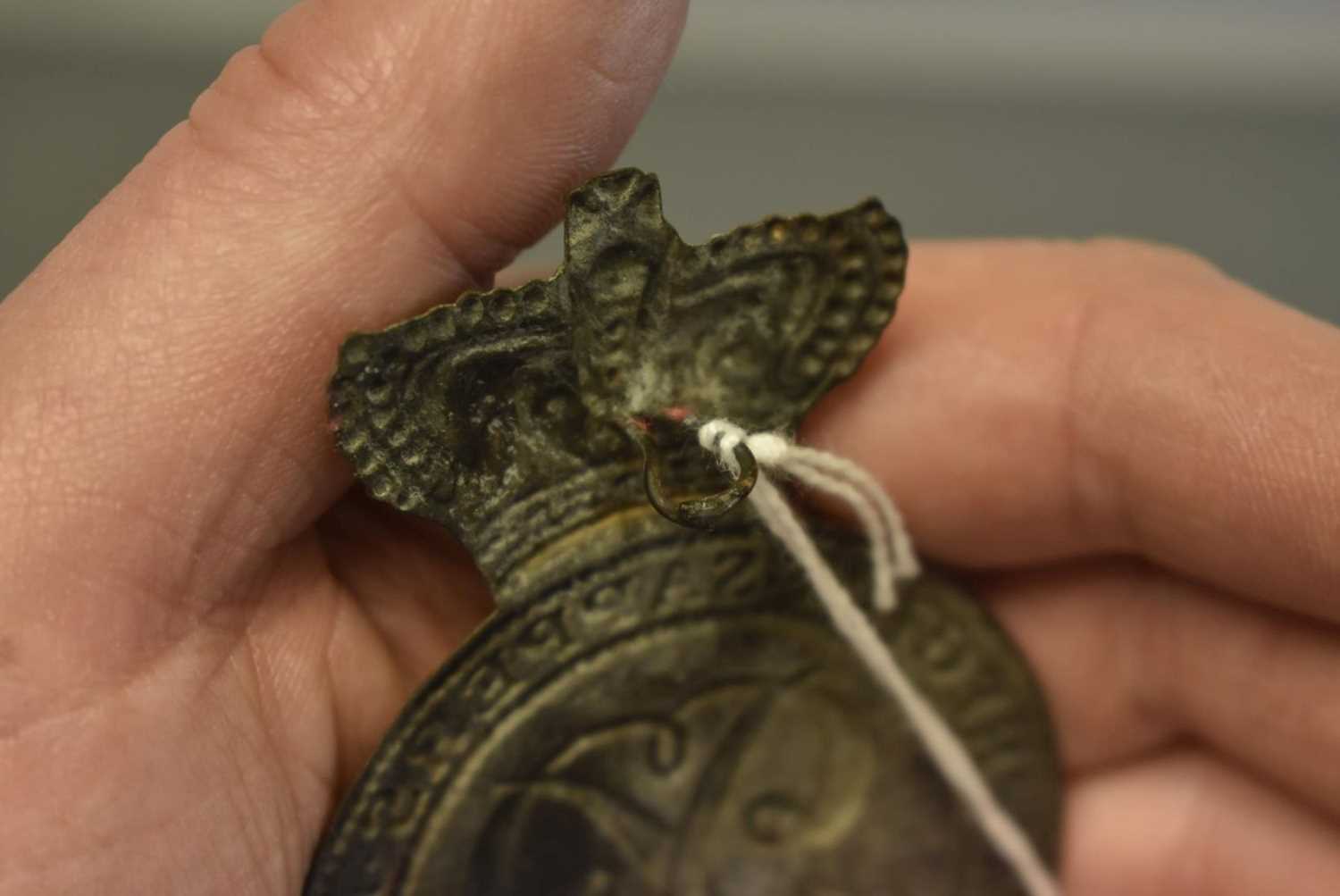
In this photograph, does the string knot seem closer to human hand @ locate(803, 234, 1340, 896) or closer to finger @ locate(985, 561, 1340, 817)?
human hand @ locate(803, 234, 1340, 896)

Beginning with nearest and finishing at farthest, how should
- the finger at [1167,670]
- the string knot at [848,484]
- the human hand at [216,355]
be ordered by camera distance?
the human hand at [216,355]
the string knot at [848,484]
the finger at [1167,670]

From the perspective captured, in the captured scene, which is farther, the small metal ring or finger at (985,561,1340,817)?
finger at (985,561,1340,817)

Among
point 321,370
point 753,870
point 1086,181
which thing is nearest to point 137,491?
point 321,370

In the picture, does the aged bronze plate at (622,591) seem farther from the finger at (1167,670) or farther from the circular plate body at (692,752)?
the finger at (1167,670)

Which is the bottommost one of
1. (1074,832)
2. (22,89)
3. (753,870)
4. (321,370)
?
(1074,832)

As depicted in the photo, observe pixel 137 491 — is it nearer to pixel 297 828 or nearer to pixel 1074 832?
pixel 297 828

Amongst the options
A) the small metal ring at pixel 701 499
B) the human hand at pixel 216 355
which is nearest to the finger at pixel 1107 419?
the small metal ring at pixel 701 499

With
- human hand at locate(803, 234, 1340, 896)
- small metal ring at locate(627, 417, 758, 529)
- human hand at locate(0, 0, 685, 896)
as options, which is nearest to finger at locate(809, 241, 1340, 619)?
human hand at locate(803, 234, 1340, 896)
